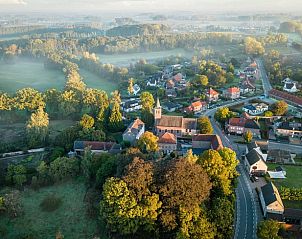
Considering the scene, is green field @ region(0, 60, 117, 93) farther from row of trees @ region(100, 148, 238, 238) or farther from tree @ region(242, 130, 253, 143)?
row of trees @ region(100, 148, 238, 238)

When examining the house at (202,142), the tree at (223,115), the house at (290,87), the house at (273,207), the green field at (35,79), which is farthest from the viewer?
the green field at (35,79)

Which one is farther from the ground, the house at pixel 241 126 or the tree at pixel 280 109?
the tree at pixel 280 109

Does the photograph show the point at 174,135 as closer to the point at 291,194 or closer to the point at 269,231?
the point at 291,194

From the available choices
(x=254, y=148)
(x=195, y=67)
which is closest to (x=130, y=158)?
(x=254, y=148)

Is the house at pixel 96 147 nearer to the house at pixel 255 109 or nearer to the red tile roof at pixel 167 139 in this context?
the red tile roof at pixel 167 139

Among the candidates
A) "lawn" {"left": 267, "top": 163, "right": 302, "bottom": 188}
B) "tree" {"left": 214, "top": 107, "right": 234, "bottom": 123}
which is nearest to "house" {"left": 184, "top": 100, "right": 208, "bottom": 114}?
"tree" {"left": 214, "top": 107, "right": 234, "bottom": 123}

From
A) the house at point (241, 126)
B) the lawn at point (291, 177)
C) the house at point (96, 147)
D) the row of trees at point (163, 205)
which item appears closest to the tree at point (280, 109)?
the house at point (241, 126)
